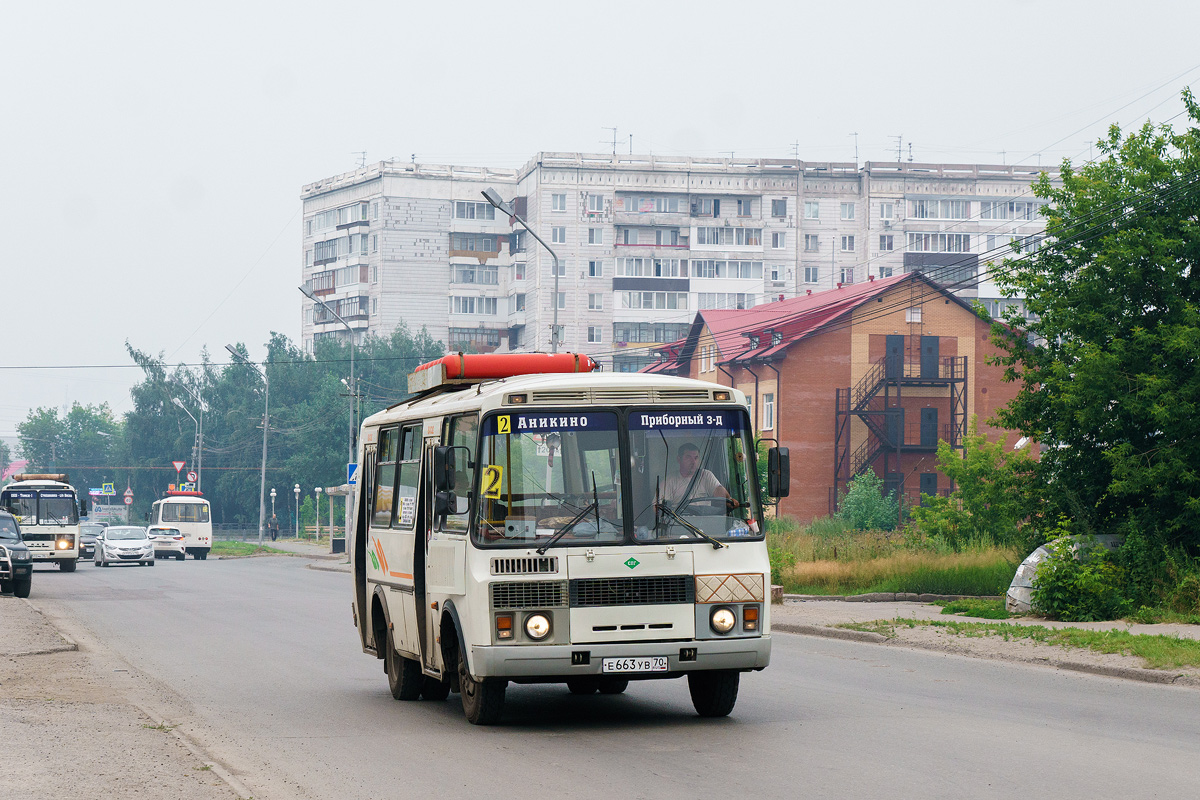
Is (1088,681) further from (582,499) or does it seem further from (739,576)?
(582,499)

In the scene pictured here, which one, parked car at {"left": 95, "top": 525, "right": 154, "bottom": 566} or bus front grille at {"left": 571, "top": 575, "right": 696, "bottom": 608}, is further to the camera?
parked car at {"left": 95, "top": 525, "right": 154, "bottom": 566}

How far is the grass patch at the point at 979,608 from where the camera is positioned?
2116 cm

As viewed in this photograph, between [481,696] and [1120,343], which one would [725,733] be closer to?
[481,696]

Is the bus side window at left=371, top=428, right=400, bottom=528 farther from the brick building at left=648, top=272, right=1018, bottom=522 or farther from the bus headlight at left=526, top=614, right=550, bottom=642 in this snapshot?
the brick building at left=648, top=272, right=1018, bottom=522

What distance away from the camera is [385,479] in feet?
43.7

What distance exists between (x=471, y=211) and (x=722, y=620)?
111 metres

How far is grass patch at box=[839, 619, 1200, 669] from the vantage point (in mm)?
14609

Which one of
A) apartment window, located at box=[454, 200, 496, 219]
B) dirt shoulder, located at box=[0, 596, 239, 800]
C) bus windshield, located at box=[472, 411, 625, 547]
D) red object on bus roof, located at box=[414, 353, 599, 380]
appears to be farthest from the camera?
apartment window, located at box=[454, 200, 496, 219]

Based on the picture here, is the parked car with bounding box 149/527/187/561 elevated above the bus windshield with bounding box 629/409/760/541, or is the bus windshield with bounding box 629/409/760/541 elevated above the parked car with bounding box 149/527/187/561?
the bus windshield with bounding box 629/409/760/541

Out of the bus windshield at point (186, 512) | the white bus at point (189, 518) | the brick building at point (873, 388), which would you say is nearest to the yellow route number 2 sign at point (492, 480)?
the brick building at point (873, 388)

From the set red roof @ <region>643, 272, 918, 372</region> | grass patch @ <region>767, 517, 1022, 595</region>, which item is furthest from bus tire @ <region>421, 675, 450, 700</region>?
red roof @ <region>643, 272, 918, 372</region>

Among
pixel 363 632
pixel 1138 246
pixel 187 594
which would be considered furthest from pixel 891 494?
pixel 363 632

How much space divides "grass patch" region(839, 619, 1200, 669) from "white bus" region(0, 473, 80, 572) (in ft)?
95.9

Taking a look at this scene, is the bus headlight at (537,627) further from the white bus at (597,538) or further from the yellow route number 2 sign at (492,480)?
the yellow route number 2 sign at (492,480)
